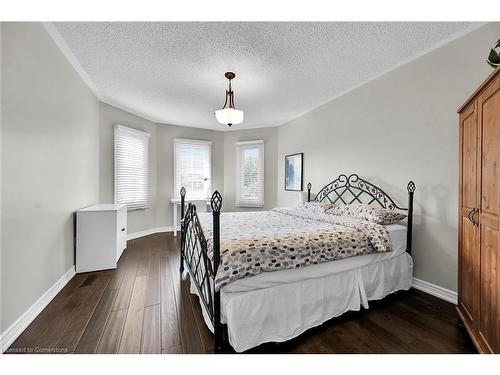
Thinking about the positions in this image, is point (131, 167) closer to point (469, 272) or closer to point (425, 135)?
point (425, 135)

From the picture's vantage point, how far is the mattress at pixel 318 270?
1517 millimetres

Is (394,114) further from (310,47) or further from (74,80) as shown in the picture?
(74,80)

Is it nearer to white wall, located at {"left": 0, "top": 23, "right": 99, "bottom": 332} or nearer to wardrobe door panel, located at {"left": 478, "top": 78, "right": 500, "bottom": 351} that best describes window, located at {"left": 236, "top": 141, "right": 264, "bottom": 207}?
white wall, located at {"left": 0, "top": 23, "right": 99, "bottom": 332}

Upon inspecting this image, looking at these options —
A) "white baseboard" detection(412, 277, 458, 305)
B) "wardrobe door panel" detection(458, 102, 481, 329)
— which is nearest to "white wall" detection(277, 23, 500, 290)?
"white baseboard" detection(412, 277, 458, 305)

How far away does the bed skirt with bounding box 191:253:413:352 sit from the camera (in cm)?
147

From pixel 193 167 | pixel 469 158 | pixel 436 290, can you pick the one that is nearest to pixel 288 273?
pixel 469 158

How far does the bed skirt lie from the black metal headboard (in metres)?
0.69

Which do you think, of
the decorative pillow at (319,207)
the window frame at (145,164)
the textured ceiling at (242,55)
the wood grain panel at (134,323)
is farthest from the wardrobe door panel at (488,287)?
the window frame at (145,164)

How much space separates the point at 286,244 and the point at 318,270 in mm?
387

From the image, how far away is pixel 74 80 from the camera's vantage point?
8.96 ft

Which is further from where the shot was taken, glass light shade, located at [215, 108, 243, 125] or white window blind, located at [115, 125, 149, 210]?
white window blind, located at [115, 125, 149, 210]

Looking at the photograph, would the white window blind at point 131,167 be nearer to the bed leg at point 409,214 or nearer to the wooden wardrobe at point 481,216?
the bed leg at point 409,214
